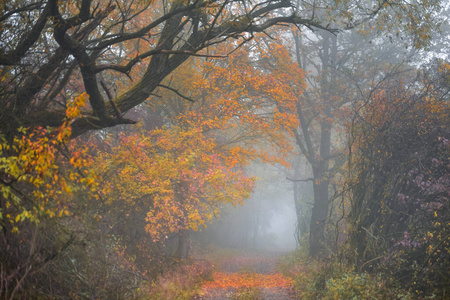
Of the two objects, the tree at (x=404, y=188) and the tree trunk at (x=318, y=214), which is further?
the tree trunk at (x=318, y=214)

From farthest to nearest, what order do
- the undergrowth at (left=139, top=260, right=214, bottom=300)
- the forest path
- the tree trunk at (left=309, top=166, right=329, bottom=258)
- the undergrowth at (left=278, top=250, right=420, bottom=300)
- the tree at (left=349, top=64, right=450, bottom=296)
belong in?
the tree trunk at (left=309, top=166, right=329, bottom=258)
the forest path
the undergrowth at (left=139, top=260, right=214, bottom=300)
the tree at (left=349, top=64, right=450, bottom=296)
the undergrowth at (left=278, top=250, right=420, bottom=300)

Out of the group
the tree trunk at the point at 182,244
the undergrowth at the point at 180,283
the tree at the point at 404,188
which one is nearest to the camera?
the tree at the point at 404,188

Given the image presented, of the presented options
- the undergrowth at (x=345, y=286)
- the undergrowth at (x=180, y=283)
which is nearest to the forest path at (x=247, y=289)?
the undergrowth at (x=180, y=283)

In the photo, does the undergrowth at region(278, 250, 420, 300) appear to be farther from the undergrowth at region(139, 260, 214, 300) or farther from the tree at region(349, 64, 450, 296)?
the undergrowth at region(139, 260, 214, 300)

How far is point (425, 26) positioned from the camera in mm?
8203

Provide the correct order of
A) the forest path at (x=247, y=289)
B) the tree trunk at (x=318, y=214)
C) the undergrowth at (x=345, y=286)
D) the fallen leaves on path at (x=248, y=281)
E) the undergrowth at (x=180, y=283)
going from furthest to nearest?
the tree trunk at (x=318, y=214), the fallen leaves on path at (x=248, y=281), the forest path at (x=247, y=289), the undergrowth at (x=180, y=283), the undergrowth at (x=345, y=286)

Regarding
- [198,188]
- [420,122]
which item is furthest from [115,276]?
[420,122]

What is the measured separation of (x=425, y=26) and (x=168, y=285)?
9.36m

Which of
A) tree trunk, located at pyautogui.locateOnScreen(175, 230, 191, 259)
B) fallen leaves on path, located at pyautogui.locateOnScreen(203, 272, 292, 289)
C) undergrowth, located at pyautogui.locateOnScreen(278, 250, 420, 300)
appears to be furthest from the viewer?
tree trunk, located at pyautogui.locateOnScreen(175, 230, 191, 259)

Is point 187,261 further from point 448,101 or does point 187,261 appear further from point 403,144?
point 448,101

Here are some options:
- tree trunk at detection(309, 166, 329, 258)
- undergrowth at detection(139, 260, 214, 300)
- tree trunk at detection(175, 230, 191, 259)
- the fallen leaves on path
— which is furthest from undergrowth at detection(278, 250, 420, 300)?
tree trunk at detection(309, 166, 329, 258)

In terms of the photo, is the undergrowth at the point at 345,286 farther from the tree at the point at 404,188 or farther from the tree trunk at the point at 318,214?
the tree trunk at the point at 318,214

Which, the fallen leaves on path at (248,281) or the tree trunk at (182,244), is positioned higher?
the tree trunk at (182,244)

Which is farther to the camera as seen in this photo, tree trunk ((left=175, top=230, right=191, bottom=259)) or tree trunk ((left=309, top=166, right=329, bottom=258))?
tree trunk ((left=309, top=166, right=329, bottom=258))
